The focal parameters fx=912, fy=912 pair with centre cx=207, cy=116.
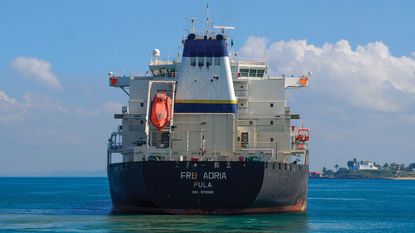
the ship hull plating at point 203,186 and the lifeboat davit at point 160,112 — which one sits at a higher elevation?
the lifeboat davit at point 160,112

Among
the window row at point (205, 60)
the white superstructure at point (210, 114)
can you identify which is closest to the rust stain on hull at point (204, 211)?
the white superstructure at point (210, 114)

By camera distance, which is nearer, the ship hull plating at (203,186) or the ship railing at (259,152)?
the ship hull plating at (203,186)

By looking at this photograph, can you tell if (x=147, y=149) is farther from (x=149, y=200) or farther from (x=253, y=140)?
(x=253, y=140)

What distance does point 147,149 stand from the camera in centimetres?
5088

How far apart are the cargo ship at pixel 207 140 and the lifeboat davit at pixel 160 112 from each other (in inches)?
2.2

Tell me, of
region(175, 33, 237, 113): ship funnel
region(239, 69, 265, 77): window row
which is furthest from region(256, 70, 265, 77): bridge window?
region(175, 33, 237, 113): ship funnel

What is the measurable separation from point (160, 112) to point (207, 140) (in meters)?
3.25

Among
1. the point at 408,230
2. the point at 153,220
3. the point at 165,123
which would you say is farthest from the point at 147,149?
the point at 408,230

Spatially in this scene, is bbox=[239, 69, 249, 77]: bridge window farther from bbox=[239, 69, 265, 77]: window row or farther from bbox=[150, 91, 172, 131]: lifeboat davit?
bbox=[150, 91, 172, 131]: lifeboat davit

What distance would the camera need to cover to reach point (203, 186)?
156 feet

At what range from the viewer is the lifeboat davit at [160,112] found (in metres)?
50.9

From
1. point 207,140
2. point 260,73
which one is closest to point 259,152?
point 207,140

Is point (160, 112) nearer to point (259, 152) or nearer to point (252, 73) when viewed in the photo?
point (259, 152)

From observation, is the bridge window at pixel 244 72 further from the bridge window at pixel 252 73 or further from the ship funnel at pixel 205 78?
the ship funnel at pixel 205 78
